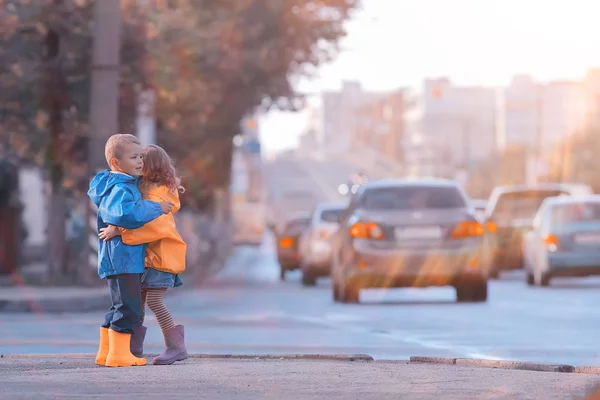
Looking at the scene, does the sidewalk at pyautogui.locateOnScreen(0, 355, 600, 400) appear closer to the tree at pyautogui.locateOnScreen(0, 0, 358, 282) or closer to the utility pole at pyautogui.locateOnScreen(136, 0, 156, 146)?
the tree at pyautogui.locateOnScreen(0, 0, 358, 282)

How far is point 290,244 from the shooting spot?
125ft

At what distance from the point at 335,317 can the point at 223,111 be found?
17702 millimetres

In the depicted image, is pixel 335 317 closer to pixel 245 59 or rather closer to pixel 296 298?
pixel 296 298

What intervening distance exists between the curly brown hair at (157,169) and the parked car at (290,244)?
2648 cm

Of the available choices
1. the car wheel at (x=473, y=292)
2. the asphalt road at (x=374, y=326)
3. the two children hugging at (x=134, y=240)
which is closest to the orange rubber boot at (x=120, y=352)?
the two children hugging at (x=134, y=240)

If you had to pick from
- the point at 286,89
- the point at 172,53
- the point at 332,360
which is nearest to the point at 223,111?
the point at 286,89

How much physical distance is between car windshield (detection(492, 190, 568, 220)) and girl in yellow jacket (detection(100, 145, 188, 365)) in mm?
24641

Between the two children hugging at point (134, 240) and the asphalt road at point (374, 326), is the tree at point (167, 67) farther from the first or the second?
the two children hugging at point (134, 240)

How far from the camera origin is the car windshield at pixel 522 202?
3478 centimetres

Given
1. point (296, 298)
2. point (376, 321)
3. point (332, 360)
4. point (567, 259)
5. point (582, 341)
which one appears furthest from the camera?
point (567, 259)

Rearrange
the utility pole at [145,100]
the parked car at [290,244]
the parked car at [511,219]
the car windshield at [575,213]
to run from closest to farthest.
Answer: the car windshield at [575,213] < the utility pole at [145,100] < the parked car at [511,219] < the parked car at [290,244]

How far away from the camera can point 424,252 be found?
21328mm

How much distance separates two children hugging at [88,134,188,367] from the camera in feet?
32.8

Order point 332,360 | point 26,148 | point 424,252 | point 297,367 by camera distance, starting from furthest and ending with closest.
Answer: point 26,148
point 424,252
point 332,360
point 297,367
